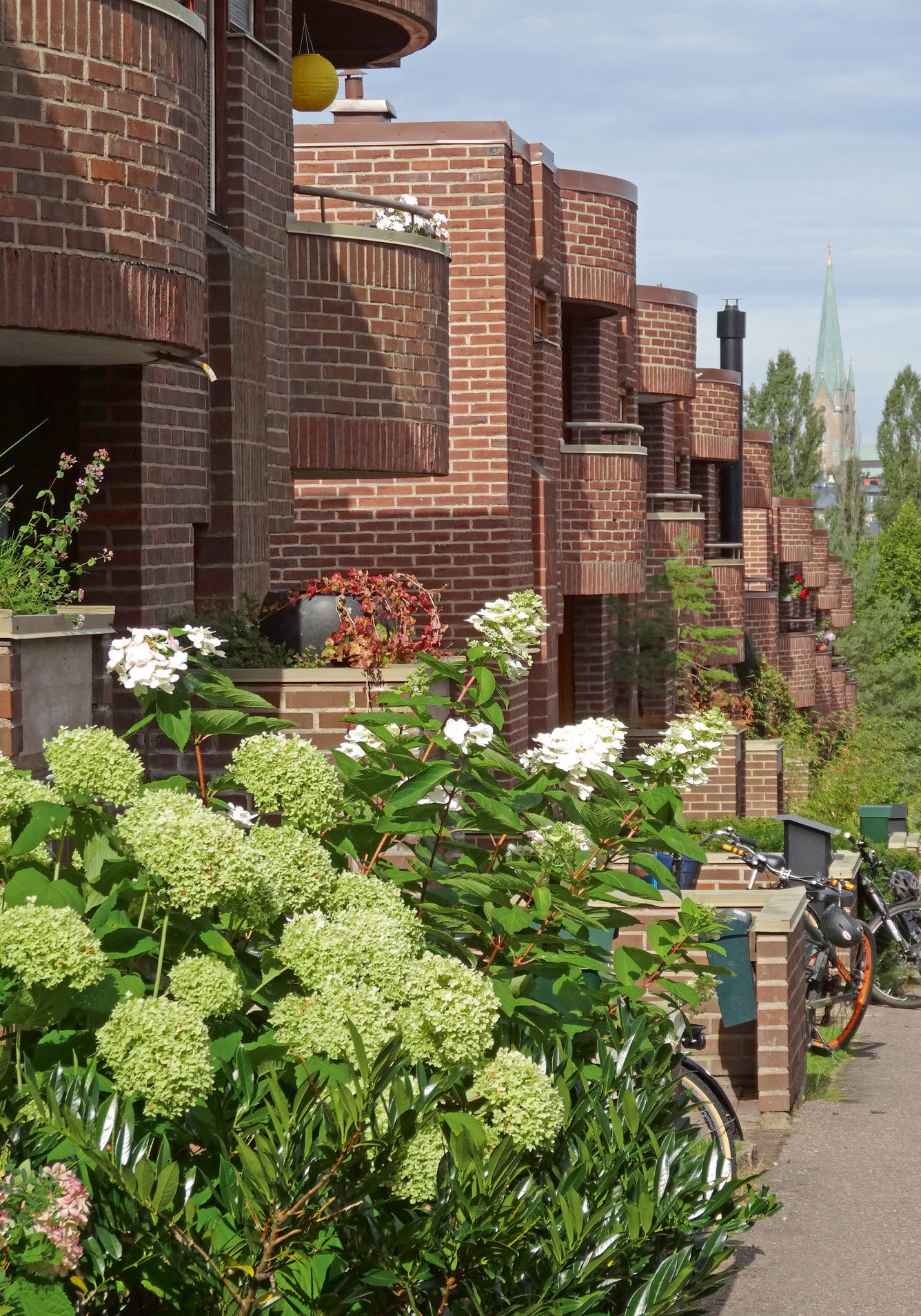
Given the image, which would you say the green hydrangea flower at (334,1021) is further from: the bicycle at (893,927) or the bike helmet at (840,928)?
the bicycle at (893,927)

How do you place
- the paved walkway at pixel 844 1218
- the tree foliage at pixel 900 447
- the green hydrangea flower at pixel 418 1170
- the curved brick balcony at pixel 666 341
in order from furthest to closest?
the tree foliage at pixel 900 447, the curved brick balcony at pixel 666 341, the paved walkway at pixel 844 1218, the green hydrangea flower at pixel 418 1170

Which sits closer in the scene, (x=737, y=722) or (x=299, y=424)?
(x=299, y=424)

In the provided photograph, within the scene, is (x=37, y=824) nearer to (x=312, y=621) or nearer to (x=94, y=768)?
(x=94, y=768)

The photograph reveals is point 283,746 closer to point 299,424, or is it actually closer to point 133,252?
point 133,252

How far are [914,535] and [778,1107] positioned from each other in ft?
191

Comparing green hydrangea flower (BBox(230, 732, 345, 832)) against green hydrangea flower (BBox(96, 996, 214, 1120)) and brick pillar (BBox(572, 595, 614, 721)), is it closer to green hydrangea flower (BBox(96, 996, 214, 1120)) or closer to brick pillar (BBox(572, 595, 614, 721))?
green hydrangea flower (BBox(96, 996, 214, 1120))

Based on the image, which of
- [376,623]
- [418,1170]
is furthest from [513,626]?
[376,623]

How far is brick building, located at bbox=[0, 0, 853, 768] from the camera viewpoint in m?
6.75

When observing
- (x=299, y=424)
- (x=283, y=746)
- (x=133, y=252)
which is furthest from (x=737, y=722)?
(x=283, y=746)

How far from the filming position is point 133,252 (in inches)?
271

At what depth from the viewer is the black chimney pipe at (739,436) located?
106ft

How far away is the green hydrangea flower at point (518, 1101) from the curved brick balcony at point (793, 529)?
121ft

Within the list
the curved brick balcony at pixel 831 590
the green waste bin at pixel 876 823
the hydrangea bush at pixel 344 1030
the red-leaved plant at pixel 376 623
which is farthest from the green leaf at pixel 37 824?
the curved brick balcony at pixel 831 590

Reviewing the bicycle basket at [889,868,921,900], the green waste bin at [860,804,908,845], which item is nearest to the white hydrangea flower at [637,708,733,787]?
the bicycle basket at [889,868,921,900]
